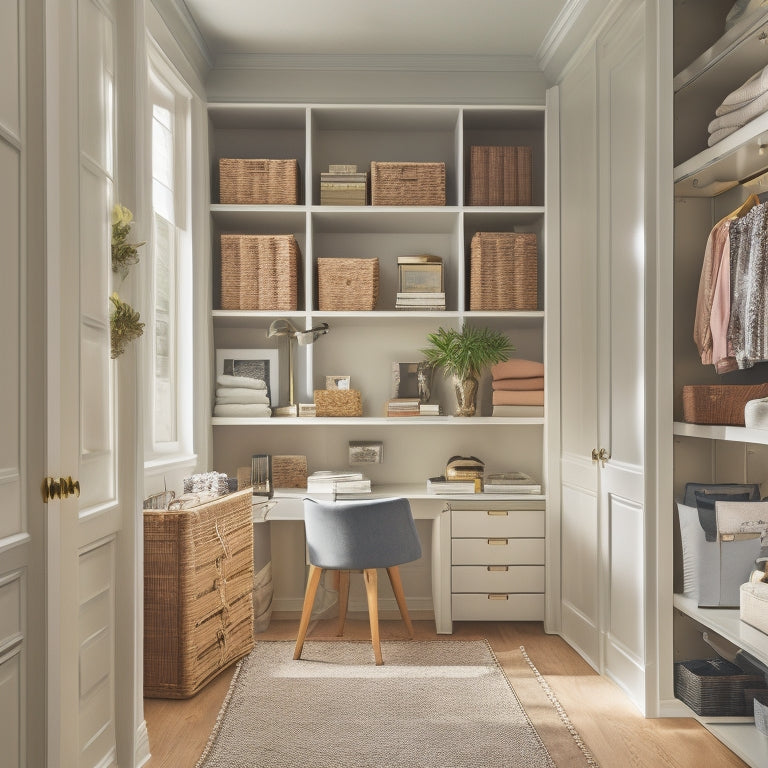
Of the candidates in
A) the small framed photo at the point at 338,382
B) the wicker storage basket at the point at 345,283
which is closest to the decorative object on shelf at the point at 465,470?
the small framed photo at the point at 338,382

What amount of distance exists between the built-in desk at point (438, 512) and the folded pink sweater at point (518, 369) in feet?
2.04

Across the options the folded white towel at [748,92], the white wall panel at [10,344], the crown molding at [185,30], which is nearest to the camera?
the white wall panel at [10,344]

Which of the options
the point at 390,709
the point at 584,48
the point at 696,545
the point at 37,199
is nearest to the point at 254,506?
the point at 390,709

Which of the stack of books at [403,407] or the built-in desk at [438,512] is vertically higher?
the stack of books at [403,407]

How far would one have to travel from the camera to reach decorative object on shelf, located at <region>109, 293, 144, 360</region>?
7.66 feet

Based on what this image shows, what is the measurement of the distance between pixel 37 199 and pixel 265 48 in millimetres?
2556

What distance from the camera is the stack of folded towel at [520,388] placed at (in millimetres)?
4016

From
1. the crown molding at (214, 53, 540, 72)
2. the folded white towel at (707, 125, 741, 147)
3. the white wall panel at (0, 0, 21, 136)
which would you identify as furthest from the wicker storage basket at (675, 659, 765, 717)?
the crown molding at (214, 53, 540, 72)

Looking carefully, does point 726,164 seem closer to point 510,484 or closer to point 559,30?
point 559,30

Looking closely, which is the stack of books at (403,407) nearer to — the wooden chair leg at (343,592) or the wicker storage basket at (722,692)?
the wooden chair leg at (343,592)

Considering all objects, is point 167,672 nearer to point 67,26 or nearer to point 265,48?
point 67,26

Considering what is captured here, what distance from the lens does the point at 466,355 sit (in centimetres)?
394

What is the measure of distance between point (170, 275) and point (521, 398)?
6.17ft

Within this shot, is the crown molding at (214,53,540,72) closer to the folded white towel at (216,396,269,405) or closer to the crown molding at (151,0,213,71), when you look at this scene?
the crown molding at (151,0,213,71)
